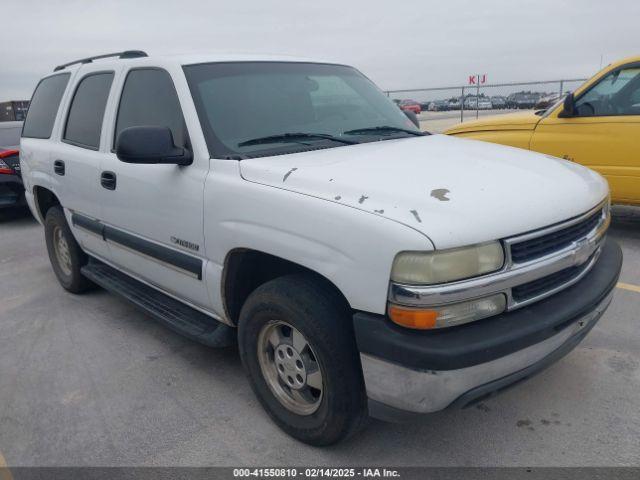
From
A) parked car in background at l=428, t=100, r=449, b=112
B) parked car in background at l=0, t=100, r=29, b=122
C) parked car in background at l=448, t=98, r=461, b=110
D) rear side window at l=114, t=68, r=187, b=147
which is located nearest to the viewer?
rear side window at l=114, t=68, r=187, b=147

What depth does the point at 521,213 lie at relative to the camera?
7.21 ft

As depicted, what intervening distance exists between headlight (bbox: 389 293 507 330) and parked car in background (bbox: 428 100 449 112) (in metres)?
24.0

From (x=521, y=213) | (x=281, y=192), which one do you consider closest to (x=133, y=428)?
(x=281, y=192)

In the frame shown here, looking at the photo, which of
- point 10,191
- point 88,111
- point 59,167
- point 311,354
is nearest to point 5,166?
point 10,191

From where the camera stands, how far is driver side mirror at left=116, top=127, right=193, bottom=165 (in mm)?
2748

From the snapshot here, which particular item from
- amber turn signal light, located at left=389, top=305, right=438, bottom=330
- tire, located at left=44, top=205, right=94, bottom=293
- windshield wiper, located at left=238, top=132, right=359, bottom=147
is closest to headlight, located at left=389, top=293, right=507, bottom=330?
amber turn signal light, located at left=389, top=305, right=438, bottom=330

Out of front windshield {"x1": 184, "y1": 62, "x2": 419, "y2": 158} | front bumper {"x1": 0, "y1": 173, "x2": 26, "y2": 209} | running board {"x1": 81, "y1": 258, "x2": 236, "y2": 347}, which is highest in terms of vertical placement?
front windshield {"x1": 184, "y1": 62, "x2": 419, "y2": 158}

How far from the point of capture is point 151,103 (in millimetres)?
3387

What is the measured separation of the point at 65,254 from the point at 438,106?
2405 centimetres

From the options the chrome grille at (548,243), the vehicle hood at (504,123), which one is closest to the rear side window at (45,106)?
the chrome grille at (548,243)

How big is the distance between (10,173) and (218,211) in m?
6.62

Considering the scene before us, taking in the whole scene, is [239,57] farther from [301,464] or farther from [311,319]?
[301,464]

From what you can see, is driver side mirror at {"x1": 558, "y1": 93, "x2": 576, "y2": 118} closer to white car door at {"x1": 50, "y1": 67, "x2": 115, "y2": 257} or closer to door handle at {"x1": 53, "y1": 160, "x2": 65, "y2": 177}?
white car door at {"x1": 50, "y1": 67, "x2": 115, "y2": 257}

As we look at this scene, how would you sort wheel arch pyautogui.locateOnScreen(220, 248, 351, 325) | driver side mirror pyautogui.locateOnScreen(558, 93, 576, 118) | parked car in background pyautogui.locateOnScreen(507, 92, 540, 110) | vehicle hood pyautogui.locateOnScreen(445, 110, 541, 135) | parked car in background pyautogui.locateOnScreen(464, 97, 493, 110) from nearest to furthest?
wheel arch pyautogui.locateOnScreen(220, 248, 351, 325)
driver side mirror pyautogui.locateOnScreen(558, 93, 576, 118)
vehicle hood pyautogui.locateOnScreen(445, 110, 541, 135)
parked car in background pyautogui.locateOnScreen(507, 92, 540, 110)
parked car in background pyautogui.locateOnScreen(464, 97, 493, 110)
